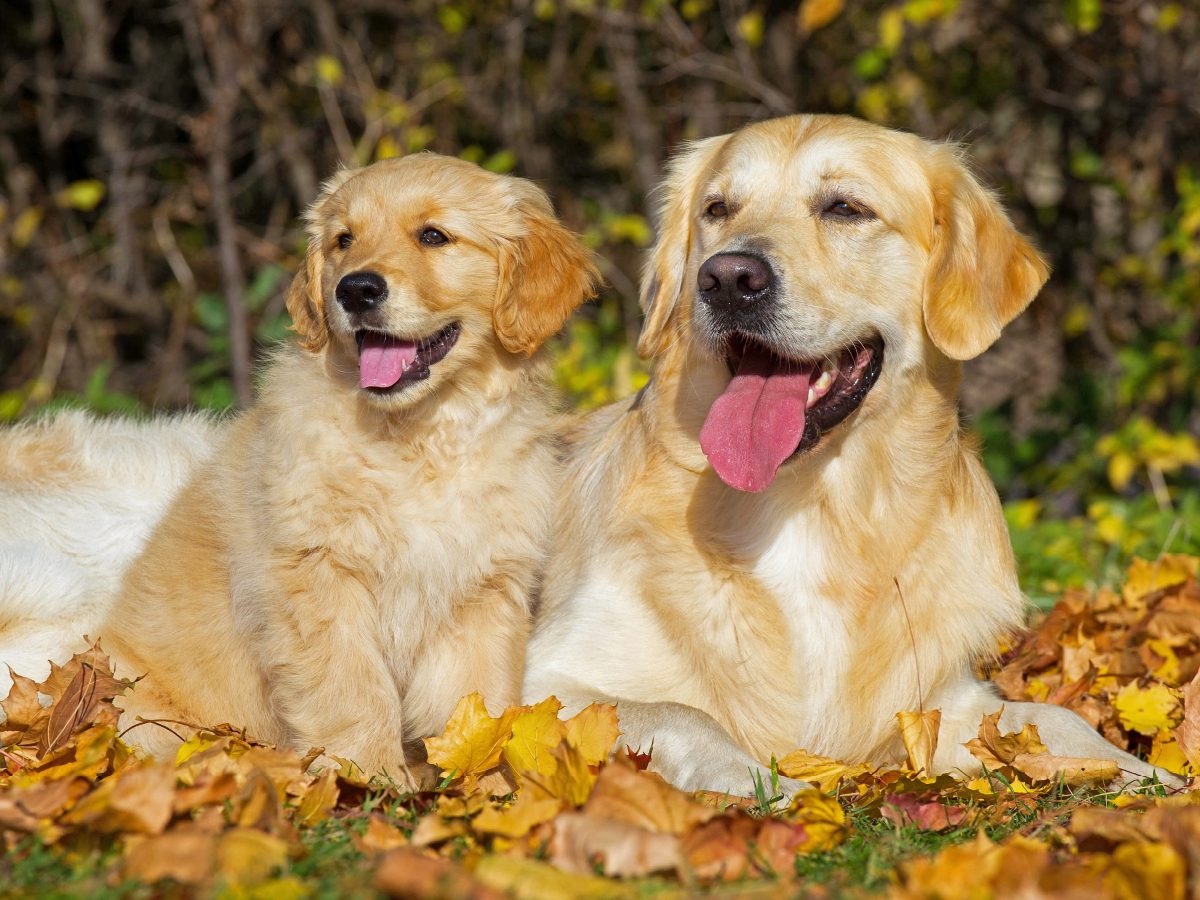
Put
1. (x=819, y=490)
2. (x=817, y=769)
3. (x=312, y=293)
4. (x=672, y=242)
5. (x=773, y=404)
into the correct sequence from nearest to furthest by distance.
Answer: (x=817, y=769), (x=773, y=404), (x=819, y=490), (x=312, y=293), (x=672, y=242)

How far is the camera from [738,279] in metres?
2.63

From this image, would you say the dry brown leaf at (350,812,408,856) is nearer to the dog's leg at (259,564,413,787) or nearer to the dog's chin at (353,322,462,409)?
the dog's leg at (259,564,413,787)

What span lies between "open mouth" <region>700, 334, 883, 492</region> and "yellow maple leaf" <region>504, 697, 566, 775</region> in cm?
68

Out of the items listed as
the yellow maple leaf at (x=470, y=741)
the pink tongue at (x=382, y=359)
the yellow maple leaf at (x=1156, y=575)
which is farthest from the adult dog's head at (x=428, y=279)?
the yellow maple leaf at (x=1156, y=575)

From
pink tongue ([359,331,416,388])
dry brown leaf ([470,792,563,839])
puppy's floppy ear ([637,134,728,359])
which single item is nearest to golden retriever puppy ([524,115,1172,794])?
puppy's floppy ear ([637,134,728,359])

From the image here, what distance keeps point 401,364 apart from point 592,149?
4.78 m

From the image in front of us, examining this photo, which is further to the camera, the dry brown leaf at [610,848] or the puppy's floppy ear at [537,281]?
the puppy's floppy ear at [537,281]

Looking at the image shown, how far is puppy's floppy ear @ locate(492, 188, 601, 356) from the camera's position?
287cm

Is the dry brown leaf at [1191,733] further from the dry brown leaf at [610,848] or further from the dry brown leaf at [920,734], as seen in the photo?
the dry brown leaf at [610,848]

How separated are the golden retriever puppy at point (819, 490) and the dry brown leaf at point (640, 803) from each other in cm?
76

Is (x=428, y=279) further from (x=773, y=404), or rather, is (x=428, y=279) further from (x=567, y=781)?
(x=567, y=781)

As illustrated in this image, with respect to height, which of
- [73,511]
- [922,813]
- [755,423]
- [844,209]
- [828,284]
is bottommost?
[73,511]

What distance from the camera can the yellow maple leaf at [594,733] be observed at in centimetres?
224

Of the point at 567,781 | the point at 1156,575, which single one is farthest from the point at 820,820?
the point at 1156,575
